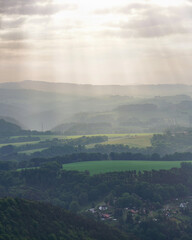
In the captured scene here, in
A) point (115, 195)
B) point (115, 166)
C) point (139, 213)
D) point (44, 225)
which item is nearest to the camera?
point (44, 225)

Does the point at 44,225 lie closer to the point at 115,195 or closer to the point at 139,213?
the point at 139,213

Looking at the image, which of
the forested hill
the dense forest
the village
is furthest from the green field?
the forested hill

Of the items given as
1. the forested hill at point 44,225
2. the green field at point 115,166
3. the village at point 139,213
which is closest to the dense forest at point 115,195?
the village at point 139,213

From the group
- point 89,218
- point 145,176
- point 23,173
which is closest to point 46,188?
point 23,173

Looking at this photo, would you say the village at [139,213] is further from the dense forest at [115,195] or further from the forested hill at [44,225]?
the forested hill at [44,225]

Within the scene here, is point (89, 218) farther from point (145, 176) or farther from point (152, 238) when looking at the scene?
point (145, 176)

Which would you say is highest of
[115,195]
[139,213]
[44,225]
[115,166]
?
[115,166]

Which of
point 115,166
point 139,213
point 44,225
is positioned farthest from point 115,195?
point 44,225
